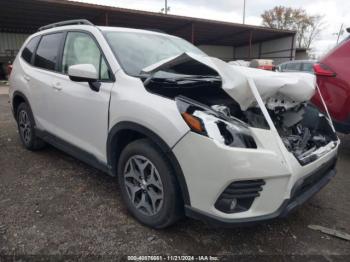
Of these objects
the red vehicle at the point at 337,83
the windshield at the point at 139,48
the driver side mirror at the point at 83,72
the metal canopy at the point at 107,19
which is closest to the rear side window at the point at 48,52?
the windshield at the point at 139,48

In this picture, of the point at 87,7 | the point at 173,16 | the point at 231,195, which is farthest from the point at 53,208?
the point at 173,16

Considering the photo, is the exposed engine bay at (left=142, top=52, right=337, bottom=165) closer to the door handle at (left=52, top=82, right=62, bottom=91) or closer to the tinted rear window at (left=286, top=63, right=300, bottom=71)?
the door handle at (left=52, top=82, right=62, bottom=91)

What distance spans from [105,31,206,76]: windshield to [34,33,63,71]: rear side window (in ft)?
3.09

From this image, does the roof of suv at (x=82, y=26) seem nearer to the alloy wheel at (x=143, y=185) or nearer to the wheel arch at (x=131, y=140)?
the wheel arch at (x=131, y=140)

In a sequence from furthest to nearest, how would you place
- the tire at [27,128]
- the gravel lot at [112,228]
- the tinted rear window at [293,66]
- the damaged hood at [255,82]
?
the tinted rear window at [293,66]
the tire at [27,128]
the gravel lot at [112,228]
the damaged hood at [255,82]

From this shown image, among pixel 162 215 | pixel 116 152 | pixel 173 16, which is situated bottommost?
pixel 162 215

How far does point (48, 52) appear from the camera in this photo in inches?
147

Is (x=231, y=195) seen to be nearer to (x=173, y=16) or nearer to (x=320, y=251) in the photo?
(x=320, y=251)

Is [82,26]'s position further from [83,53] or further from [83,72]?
[83,72]

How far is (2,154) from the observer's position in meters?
4.33

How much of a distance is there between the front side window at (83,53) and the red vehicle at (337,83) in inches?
105

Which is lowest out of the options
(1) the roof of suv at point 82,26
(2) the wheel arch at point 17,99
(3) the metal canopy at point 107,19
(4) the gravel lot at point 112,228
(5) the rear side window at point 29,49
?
(4) the gravel lot at point 112,228

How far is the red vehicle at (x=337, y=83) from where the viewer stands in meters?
3.82

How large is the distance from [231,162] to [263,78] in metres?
0.80
